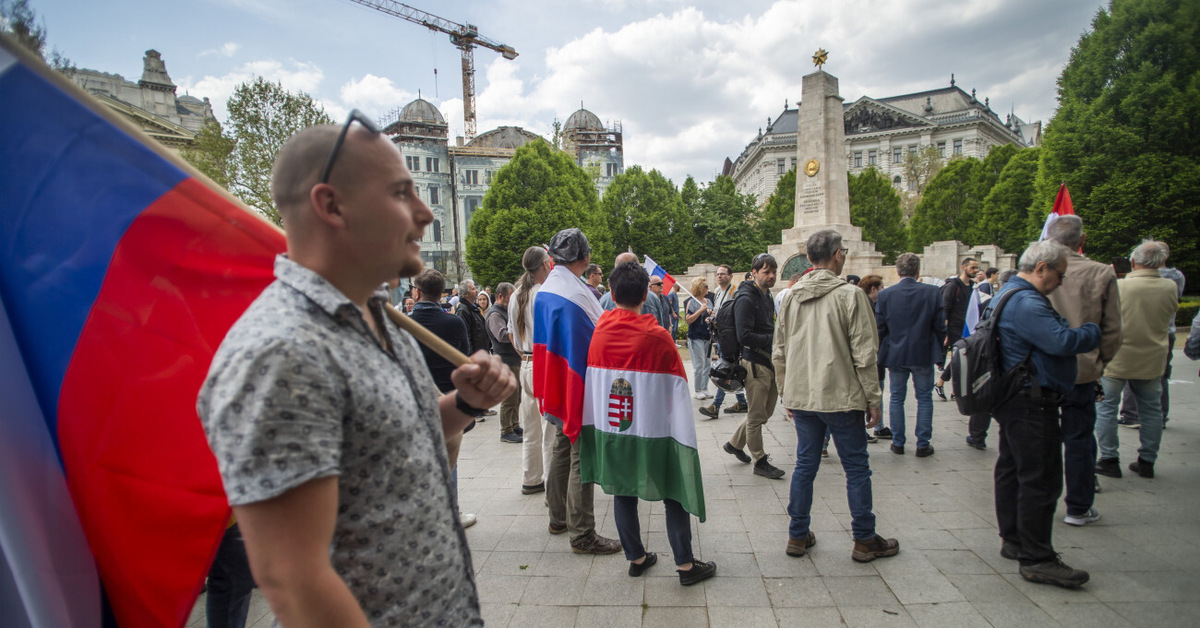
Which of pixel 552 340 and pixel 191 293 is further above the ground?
pixel 191 293

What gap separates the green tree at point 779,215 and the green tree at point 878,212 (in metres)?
4.94

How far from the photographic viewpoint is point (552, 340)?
4.08 meters

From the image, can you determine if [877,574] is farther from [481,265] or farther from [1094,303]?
[481,265]

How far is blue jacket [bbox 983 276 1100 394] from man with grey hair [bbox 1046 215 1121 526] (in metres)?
0.55

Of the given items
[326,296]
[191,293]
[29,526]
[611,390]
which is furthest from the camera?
[611,390]

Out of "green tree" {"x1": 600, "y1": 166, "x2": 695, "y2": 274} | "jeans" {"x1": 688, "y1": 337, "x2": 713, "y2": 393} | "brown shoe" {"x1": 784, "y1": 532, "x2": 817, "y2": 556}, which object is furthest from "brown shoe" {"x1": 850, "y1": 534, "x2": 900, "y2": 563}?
"green tree" {"x1": 600, "y1": 166, "x2": 695, "y2": 274}

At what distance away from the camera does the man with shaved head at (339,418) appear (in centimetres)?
95

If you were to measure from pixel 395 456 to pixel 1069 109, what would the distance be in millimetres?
31855

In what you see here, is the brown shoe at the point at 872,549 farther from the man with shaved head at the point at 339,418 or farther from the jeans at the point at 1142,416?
the man with shaved head at the point at 339,418

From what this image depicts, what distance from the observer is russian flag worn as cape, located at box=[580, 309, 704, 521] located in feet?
11.5

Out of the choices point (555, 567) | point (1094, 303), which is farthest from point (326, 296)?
point (1094, 303)

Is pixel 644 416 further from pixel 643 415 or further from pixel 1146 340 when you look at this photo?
pixel 1146 340

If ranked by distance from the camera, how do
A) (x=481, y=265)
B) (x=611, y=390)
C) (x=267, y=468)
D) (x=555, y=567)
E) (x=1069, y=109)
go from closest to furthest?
(x=267, y=468), (x=611, y=390), (x=555, y=567), (x=1069, y=109), (x=481, y=265)

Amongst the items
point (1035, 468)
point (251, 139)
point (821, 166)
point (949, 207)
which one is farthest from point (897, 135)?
point (1035, 468)
